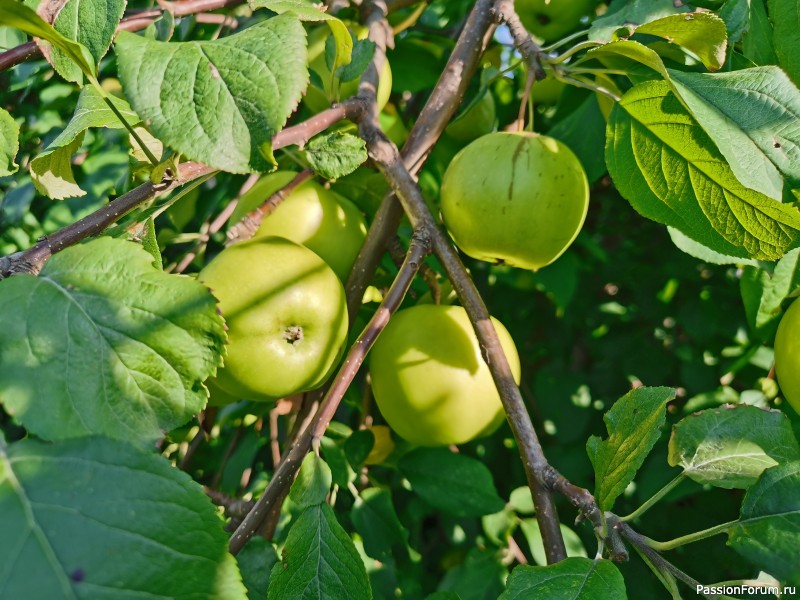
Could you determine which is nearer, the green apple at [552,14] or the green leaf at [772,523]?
the green leaf at [772,523]

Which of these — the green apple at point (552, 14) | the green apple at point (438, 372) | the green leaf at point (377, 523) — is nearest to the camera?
the green apple at point (438, 372)

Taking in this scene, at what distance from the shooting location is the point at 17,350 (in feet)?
1.93

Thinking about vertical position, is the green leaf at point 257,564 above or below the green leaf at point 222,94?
below

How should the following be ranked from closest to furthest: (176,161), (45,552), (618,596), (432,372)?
Result: (45,552) → (618,596) → (176,161) → (432,372)

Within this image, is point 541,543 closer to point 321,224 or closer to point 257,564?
point 257,564

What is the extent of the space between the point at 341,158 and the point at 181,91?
265 millimetres

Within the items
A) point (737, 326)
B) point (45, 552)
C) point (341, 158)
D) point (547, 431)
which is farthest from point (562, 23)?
point (45, 552)

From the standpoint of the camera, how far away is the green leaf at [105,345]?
586mm

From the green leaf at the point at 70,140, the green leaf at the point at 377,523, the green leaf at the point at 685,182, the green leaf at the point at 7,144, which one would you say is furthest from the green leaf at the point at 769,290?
the green leaf at the point at 7,144

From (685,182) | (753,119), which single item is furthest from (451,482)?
(753,119)

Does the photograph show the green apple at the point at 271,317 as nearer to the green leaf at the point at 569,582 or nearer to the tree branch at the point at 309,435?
the tree branch at the point at 309,435

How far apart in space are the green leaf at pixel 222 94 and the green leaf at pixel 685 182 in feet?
1.74

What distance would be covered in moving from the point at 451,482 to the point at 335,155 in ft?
2.26

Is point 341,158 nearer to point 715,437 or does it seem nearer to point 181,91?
point 181,91
